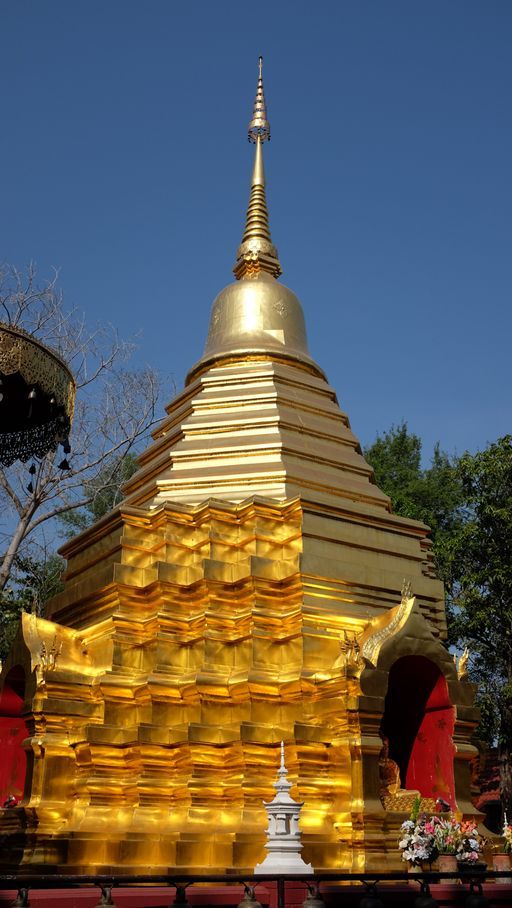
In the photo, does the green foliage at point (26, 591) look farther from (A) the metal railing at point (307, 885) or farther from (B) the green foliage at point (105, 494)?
(A) the metal railing at point (307, 885)

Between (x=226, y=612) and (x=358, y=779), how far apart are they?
2.71 meters

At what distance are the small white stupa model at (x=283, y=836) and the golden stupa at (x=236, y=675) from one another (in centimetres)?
81

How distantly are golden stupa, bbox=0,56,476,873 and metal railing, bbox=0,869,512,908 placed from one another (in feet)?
3.88

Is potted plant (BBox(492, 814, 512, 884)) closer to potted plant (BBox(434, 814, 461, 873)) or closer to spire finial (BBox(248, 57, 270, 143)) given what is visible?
potted plant (BBox(434, 814, 461, 873))

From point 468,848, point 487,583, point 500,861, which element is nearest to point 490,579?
point 487,583

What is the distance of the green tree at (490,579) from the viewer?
21.1 metres

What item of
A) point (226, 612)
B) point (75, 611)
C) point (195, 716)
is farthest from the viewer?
point (75, 611)

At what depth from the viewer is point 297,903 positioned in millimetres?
8680

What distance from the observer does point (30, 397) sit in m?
8.35

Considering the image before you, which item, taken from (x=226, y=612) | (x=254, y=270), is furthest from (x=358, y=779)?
(x=254, y=270)

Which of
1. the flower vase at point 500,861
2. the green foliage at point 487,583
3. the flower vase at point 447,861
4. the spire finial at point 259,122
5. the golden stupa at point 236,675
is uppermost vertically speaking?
the spire finial at point 259,122

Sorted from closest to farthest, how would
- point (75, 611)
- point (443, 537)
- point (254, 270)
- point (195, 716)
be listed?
point (195, 716) < point (75, 611) < point (254, 270) < point (443, 537)

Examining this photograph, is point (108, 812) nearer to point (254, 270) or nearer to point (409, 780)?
point (409, 780)

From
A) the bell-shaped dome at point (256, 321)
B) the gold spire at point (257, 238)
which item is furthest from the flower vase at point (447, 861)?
the gold spire at point (257, 238)
